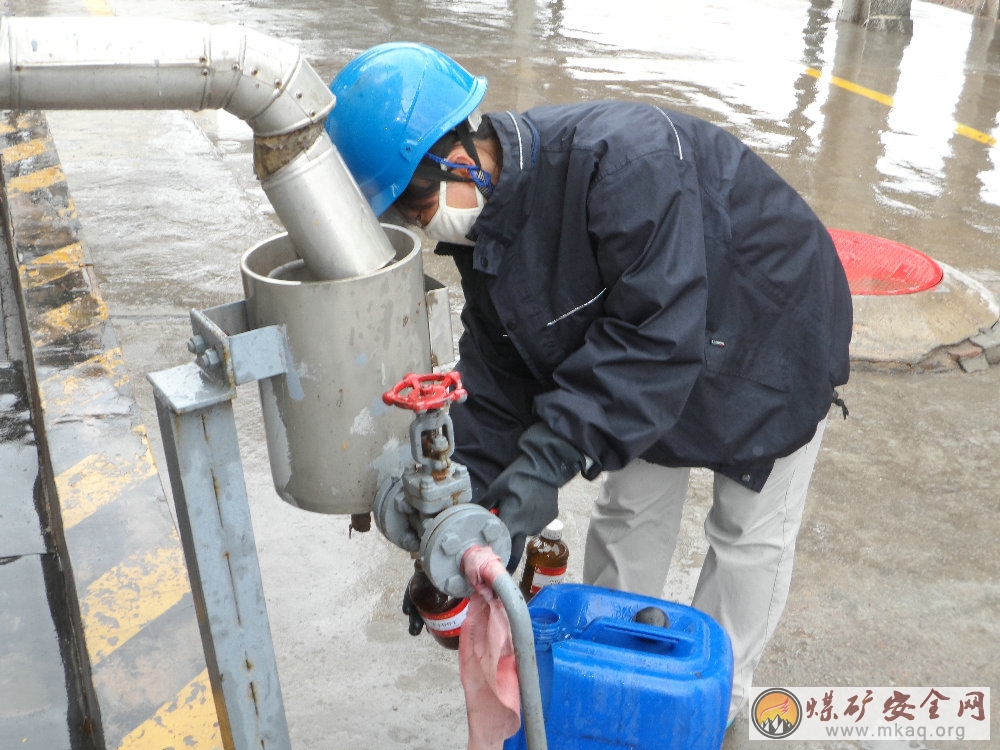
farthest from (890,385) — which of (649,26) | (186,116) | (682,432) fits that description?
(649,26)

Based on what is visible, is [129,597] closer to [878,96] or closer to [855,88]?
[878,96]

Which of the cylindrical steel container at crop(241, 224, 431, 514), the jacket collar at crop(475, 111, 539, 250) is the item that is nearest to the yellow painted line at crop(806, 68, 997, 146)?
the jacket collar at crop(475, 111, 539, 250)

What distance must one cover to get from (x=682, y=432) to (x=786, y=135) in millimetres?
5490

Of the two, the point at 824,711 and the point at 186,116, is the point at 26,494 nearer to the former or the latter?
the point at 824,711

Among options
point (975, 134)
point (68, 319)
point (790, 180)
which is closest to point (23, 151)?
point (68, 319)

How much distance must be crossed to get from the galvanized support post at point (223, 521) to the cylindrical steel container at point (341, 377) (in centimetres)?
5

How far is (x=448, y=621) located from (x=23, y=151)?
5.36 meters

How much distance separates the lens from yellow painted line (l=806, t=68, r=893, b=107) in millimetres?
8039

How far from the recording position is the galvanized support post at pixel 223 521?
133cm

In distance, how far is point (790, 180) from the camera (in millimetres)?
6027

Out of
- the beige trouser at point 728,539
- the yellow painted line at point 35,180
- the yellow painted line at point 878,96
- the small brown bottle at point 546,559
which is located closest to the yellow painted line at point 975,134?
the yellow painted line at point 878,96

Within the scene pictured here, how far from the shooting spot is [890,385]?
153 inches

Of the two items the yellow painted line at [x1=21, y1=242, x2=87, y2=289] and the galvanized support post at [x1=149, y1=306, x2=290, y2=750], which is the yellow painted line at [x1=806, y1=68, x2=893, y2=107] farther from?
the galvanized support post at [x1=149, y1=306, x2=290, y2=750]
